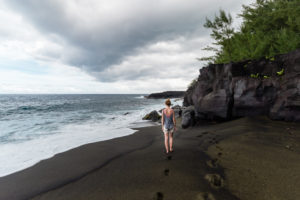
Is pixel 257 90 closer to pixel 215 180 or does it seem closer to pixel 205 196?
pixel 215 180

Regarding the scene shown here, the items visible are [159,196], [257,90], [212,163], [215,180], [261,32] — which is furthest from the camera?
[261,32]

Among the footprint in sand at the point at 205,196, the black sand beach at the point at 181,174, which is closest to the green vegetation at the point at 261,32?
the black sand beach at the point at 181,174

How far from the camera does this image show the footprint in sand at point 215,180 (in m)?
3.02

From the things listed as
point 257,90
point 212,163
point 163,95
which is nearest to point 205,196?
point 212,163

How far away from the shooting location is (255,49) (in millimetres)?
10977

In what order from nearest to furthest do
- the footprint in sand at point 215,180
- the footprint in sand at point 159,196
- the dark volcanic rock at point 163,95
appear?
1. the footprint in sand at point 159,196
2. the footprint in sand at point 215,180
3. the dark volcanic rock at point 163,95

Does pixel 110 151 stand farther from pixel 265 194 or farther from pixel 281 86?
pixel 281 86

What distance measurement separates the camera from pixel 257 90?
849cm

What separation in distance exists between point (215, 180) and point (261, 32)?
14723 millimetres

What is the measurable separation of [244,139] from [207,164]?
2.80 m

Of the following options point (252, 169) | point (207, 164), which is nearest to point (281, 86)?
point (252, 169)

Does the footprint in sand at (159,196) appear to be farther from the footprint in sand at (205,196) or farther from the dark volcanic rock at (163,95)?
the dark volcanic rock at (163,95)

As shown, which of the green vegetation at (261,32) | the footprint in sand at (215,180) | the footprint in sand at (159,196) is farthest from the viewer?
the green vegetation at (261,32)

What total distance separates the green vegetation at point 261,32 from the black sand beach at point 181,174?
24.5 ft
